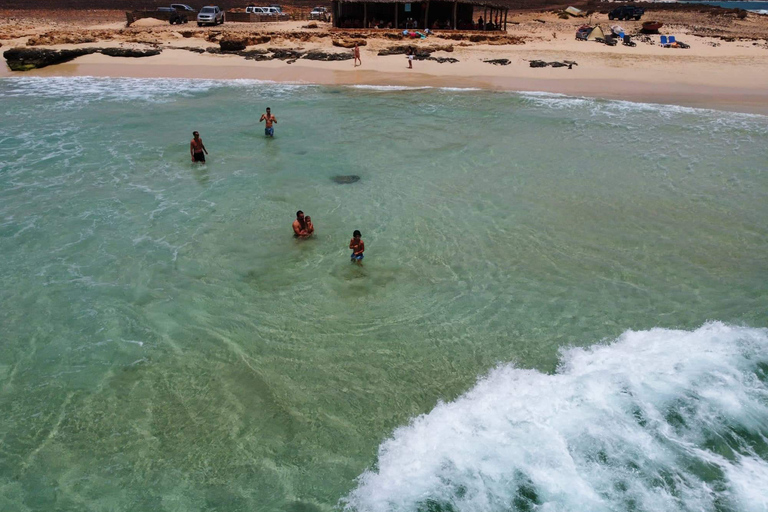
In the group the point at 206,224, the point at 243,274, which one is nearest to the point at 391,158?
the point at 206,224

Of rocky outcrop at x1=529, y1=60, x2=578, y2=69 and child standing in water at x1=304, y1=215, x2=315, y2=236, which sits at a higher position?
rocky outcrop at x1=529, y1=60, x2=578, y2=69

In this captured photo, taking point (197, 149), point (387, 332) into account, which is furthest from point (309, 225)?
point (197, 149)

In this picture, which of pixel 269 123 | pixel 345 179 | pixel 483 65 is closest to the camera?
pixel 345 179

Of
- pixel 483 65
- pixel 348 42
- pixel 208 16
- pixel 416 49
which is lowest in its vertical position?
pixel 483 65

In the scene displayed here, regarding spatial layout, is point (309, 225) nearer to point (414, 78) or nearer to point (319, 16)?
point (414, 78)

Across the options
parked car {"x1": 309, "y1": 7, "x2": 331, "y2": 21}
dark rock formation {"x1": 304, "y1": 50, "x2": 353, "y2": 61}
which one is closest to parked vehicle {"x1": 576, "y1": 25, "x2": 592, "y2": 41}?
dark rock formation {"x1": 304, "y1": 50, "x2": 353, "y2": 61}

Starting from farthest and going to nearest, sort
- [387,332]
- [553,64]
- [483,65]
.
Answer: [483,65]
[553,64]
[387,332]

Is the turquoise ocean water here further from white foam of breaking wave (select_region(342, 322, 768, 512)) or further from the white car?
the white car

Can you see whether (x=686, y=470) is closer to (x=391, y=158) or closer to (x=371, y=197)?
(x=371, y=197)

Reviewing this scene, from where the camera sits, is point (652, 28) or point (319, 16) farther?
point (319, 16)
